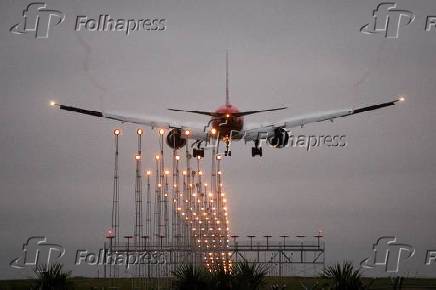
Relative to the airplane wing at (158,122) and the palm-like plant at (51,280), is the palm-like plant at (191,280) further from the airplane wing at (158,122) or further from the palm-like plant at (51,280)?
the airplane wing at (158,122)

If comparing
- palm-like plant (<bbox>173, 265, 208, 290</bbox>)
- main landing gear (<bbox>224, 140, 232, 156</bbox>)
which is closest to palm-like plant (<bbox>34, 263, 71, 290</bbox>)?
palm-like plant (<bbox>173, 265, 208, 290</bbox>)

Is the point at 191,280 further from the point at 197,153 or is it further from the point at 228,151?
the point at 197,153

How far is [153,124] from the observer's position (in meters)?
101

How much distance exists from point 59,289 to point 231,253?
7778 centimetres

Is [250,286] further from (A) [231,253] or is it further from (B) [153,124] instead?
(A) [231,253]

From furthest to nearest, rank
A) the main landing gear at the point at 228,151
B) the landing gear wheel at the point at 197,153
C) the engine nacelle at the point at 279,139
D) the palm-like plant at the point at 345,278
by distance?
1. the landing gear wheel at the point at 197,153
2. the engine nacelle at the point at 279,139
3. the main landing gear at the point at 228,151
4. the palm-like plant at the point at 345,278

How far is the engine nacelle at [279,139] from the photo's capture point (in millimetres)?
100062

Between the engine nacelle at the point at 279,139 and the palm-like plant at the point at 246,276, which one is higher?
the engine nacelle at the point at 279,139

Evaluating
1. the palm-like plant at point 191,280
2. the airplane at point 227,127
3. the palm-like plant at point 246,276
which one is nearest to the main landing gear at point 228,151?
the airplane at point 227,127

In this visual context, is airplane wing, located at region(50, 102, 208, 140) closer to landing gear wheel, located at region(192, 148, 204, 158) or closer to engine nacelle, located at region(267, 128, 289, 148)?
landing gear wheel, located at region(192, 148, 204, 158)

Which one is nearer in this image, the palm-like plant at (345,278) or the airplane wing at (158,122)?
the palm-like plant at (345,278)

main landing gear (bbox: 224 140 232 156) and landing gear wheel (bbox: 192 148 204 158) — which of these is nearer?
main landing gear (bbox: 224 140 232 156)

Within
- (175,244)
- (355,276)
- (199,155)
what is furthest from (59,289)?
(199,155)

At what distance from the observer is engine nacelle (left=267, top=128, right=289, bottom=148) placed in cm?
10006
